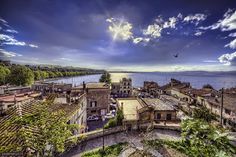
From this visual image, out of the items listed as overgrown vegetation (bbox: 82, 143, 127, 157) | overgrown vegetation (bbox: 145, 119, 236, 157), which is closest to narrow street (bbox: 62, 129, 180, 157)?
overgrown vegetation (bbox: 82, 143, 127, 157)

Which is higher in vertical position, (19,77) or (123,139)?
(19,77)

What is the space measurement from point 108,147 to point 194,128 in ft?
44.5

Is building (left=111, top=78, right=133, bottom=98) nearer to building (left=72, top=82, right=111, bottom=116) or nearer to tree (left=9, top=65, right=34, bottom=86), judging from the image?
tree (left=9, top=65, right=34, bottom=86)

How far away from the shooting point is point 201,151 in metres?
5.45

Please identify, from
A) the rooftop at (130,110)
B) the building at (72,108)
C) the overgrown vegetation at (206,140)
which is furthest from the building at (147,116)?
the overgrown vegetation at (206,140)

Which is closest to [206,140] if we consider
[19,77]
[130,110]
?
[130,110]

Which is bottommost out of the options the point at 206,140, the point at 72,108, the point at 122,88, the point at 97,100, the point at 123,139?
the point at 123,139

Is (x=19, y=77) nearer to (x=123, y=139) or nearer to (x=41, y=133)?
(x=123, y=139)

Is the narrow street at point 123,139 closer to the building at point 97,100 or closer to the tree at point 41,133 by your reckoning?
the tree at point 41,133

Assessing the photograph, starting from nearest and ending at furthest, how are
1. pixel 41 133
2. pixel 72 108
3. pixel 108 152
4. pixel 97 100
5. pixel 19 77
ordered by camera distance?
1. pixel 41 133
2. pixel 108 152
3. pixel 72 108
4. pixel 97 100
5. pixel 19 77

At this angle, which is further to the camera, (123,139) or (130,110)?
(130,110)

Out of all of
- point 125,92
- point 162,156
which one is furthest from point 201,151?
point 125,92

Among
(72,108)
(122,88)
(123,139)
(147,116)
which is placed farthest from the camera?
(122,88)

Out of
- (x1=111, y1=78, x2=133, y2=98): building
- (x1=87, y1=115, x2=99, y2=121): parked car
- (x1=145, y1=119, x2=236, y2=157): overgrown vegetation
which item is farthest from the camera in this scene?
(x1=111, y1=78, x2=133, y2=98): building
